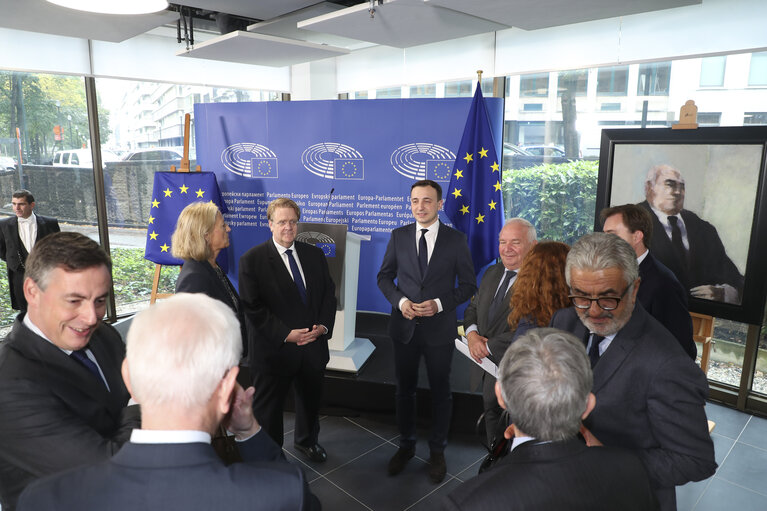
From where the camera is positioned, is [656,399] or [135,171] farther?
[135,171]

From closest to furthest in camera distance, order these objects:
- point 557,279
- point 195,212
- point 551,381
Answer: point 551,381
point 557,279
point 195,212

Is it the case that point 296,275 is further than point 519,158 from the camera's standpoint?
No

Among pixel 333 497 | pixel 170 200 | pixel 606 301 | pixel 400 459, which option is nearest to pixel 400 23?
pixel 170 200

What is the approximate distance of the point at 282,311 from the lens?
3.07 m

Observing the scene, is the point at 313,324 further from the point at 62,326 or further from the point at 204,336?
the point at 204,336

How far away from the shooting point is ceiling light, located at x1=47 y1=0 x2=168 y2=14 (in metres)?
2.54

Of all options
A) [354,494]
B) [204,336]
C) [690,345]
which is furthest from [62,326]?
[690,345]

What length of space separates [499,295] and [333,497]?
1636mm

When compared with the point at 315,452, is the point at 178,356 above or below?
above

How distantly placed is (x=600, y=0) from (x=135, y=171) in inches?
207

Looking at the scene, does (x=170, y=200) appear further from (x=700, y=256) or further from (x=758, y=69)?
(x=758, y=69)

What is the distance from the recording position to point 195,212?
2641 mm

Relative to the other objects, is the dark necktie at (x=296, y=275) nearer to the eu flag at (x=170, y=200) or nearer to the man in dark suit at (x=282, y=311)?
the man in dark suit at (x=282, y=311)

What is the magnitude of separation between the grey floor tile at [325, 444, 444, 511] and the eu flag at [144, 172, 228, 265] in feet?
9.68
